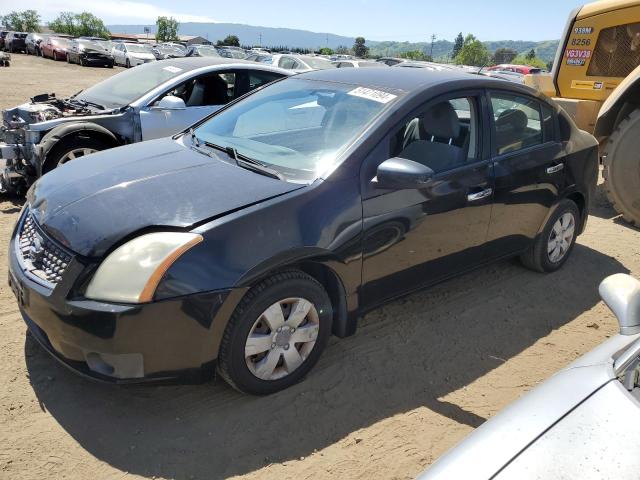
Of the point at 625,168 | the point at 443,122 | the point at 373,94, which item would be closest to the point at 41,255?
the point at 373,94

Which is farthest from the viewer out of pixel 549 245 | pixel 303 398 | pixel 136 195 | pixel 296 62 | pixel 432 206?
pixel 296 62

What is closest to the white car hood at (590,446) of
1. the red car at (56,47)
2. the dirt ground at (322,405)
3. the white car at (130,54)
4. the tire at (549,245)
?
the dirt ground at (322,405)

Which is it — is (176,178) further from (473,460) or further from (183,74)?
(183,74)

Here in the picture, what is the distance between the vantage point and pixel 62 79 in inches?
843

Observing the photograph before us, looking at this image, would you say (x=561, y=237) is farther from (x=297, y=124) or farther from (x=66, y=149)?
(x=66, y=149)

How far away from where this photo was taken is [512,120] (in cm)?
388

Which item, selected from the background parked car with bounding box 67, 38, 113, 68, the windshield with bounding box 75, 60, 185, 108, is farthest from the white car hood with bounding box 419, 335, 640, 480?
the background parked car with bounding box 67, 38, 113, 68

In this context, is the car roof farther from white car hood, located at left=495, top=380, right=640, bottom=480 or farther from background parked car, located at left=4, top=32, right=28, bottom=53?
background parked car, located at left=4, top=32, right=28, bottom=53

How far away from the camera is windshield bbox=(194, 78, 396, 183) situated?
301 cm

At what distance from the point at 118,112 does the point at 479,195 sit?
4090 millimetres

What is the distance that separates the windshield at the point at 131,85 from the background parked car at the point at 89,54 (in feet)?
86.4

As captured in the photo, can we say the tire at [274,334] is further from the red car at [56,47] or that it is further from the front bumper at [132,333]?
the red car at [56,47]

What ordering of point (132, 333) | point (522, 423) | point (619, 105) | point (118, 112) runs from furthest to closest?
point (619, 105) → point (118, 112) → point (132, 333) → point (522, 423)

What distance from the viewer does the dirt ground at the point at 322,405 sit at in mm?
2398
